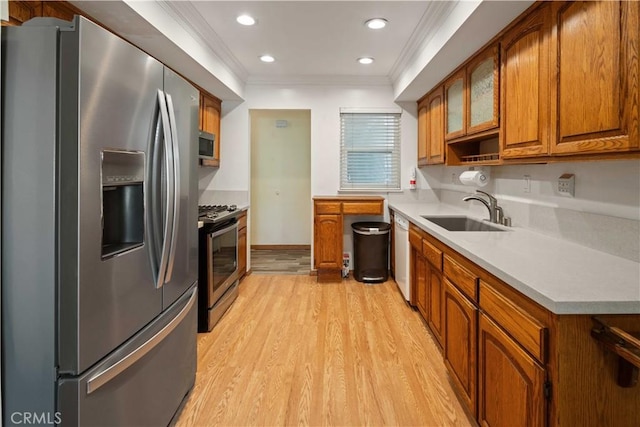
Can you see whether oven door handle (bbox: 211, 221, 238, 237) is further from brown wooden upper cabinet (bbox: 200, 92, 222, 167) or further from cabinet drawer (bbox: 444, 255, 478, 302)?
cabinet drawer (bbox: 444, 255, 478, 302)

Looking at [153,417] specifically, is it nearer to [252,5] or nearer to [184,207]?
[184,207]

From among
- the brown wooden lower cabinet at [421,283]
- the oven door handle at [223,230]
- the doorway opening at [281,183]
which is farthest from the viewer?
the doorway opening at [281,183]

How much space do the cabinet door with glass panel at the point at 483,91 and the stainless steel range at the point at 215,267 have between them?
2149mm

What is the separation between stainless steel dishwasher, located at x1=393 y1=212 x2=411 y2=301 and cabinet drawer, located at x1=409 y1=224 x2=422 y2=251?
0.14 m

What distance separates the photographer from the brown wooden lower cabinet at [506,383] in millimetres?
1212

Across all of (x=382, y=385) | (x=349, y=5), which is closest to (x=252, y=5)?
(x=349, y=5)

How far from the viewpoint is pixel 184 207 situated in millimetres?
1851

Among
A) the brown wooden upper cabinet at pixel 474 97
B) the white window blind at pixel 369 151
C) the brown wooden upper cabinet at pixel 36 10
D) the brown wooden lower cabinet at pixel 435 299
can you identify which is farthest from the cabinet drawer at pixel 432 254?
the brown wooden upper cabinet at pixel 36 10

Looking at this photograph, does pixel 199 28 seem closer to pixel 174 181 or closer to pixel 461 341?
pixel 174 181

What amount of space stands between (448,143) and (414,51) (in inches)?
34.7

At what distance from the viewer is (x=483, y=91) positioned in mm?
2619

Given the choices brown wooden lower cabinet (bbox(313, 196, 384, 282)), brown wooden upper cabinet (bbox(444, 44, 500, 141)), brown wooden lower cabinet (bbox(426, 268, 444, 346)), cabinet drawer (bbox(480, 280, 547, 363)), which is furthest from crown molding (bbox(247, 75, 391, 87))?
cabinet drawer (bbox(480, 280, 547, 363))

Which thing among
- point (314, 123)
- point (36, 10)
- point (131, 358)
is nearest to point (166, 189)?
point (131, 358)
